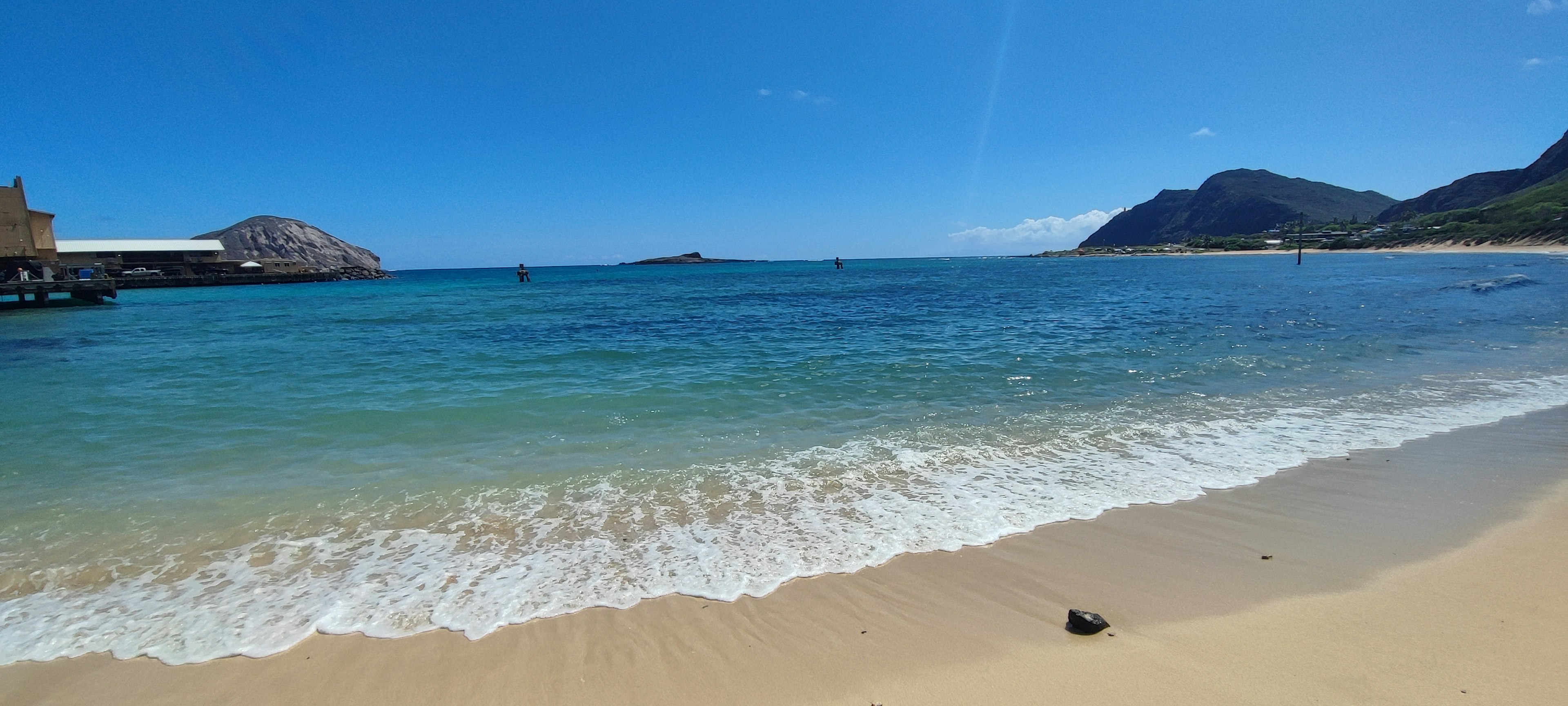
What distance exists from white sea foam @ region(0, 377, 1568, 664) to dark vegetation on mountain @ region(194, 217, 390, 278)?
117 meters

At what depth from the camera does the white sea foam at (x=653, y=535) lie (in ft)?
12.4

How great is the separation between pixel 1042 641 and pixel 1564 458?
6.92 m

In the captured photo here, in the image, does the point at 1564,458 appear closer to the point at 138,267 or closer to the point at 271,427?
the point at 271,427

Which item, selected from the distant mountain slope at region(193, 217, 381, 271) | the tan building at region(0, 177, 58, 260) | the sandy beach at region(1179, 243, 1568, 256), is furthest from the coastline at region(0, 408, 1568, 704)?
the distant mountain slope at region(193, 217, 381, 271)

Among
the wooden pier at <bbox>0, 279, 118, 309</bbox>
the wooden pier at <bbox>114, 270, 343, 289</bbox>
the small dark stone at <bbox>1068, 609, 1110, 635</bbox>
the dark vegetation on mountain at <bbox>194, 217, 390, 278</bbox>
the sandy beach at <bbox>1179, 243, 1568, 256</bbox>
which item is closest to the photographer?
the small dark stone at <bbox>1068, 609, 1110, 635</bbox>

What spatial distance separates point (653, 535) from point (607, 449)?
2.45m

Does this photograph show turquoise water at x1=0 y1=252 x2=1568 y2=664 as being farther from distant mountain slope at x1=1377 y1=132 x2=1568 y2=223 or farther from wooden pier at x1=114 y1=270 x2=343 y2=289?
distant mountain slope at x1=1377 y1=132 x2=1568 y2=223

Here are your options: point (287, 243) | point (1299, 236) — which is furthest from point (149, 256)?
point (1299, 236)

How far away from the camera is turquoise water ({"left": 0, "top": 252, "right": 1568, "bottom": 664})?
4156 millimetres

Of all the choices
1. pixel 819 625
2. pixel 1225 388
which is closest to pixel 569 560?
pixel 819 625

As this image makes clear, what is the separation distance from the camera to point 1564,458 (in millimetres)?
6066

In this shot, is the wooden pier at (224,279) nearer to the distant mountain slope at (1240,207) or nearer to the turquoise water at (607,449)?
the turquoise water at (607,449)

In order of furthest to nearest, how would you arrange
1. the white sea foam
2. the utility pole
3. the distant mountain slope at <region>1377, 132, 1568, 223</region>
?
the distant mountain slope at <region>1377, 132, 1568, 223</region>, the utility pole, the white sea foam

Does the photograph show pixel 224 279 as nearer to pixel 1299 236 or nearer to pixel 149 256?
pixel 149 256
